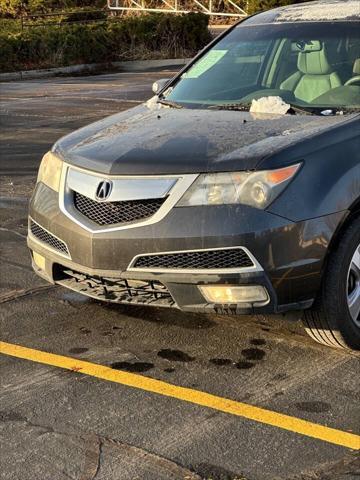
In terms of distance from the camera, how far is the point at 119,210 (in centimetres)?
434

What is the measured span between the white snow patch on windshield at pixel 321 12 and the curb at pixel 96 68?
17248mm

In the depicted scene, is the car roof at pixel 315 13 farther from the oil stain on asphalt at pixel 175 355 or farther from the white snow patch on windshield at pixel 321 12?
the oil stain on asphalt at pixel 175 355

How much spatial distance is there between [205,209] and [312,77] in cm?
177

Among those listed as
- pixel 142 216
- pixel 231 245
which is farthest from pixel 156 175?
pixel 231 245

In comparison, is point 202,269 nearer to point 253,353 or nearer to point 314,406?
point 253,353

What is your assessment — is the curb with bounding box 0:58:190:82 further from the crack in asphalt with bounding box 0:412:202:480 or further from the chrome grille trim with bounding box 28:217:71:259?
the crack in asphalt with bounding box 0:412:202:480

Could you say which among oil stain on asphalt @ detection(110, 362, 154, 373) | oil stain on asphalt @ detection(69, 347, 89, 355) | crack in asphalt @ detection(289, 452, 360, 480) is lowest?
oil stain on asphalt @ detection(69, 347, 89, 355)

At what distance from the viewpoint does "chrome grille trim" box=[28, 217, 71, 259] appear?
182 inches

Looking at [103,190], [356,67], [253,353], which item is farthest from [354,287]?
[356,67]

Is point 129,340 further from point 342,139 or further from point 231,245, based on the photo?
point 342,139

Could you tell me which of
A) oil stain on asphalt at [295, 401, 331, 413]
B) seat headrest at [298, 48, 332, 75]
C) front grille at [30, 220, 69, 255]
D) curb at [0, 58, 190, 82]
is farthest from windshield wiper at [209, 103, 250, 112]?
curb at [0, 58, 190, 82]

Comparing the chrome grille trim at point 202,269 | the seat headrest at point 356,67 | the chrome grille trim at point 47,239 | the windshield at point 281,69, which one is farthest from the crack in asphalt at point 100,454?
the seat headrest at point 356,67

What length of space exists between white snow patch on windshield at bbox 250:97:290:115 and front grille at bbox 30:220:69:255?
145 centimetres

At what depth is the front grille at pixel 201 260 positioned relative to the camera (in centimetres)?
413
